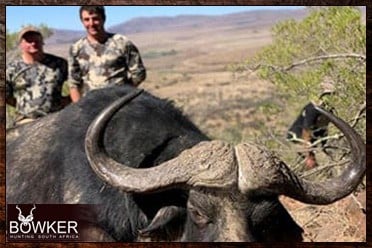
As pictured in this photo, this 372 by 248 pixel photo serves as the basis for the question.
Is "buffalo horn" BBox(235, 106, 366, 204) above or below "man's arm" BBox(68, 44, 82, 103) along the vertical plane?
below

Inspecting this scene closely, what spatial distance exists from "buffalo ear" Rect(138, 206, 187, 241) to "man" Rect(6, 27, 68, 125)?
245 cm

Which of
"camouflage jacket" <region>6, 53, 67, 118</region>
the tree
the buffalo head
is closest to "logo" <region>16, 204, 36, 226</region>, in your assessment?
the buffalo head

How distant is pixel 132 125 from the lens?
16.3 ft

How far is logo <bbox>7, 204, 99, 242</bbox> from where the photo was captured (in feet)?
17.0

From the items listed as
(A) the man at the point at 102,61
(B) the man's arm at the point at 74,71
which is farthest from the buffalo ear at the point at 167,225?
(B) the man's arm at the point at 74,71

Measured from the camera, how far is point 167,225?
14.5 feet

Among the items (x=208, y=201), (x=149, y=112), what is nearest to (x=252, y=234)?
(x=208, y=201)

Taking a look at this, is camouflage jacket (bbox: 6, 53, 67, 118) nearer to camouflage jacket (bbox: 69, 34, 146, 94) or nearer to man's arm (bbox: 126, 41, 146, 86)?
camouflage jacket (bbox: 69, 34, 146, 94)

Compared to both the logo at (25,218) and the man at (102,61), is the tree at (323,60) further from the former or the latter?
the logo at (25,218)

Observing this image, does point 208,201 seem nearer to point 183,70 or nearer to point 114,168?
point 114,168

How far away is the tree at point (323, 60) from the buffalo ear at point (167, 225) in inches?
106

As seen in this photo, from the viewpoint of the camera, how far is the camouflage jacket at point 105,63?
639 cm

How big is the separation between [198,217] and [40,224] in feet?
4.60

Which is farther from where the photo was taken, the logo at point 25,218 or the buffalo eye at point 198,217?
the logo at point 25,218
